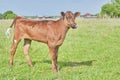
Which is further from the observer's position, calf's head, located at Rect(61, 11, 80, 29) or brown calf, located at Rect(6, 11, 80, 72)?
brown calf, located at Rect(6, 11, 80, 72)

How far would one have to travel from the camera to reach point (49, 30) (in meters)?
11.2

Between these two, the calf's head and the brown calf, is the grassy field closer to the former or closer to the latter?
the brown calf

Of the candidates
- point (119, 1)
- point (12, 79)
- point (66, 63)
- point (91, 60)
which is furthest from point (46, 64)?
point (119, 1)

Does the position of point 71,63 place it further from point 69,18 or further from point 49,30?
point 69,18

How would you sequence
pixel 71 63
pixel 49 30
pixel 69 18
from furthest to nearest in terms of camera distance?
pixel 71 63 → pixel 49 30 → pixel 69 18

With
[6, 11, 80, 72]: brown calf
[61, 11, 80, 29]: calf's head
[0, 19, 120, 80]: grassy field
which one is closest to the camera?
[0, 19, 120, 80]: grassy field

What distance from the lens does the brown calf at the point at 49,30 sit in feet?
35.7

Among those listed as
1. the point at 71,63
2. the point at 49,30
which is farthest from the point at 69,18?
the point at 71,63

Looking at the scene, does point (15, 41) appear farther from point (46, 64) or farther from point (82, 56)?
point (82, 56)

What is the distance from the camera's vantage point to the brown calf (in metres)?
10.9

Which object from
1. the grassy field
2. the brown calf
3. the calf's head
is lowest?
the grassy field

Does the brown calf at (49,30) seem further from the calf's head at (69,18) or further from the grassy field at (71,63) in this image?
the grassy field at (71,63)

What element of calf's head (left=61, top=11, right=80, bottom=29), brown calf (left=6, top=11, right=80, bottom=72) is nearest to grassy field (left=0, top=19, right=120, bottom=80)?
brown calf (left=6, top=11, right=80, bottom=72)

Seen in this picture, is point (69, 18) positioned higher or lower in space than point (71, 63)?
higher
